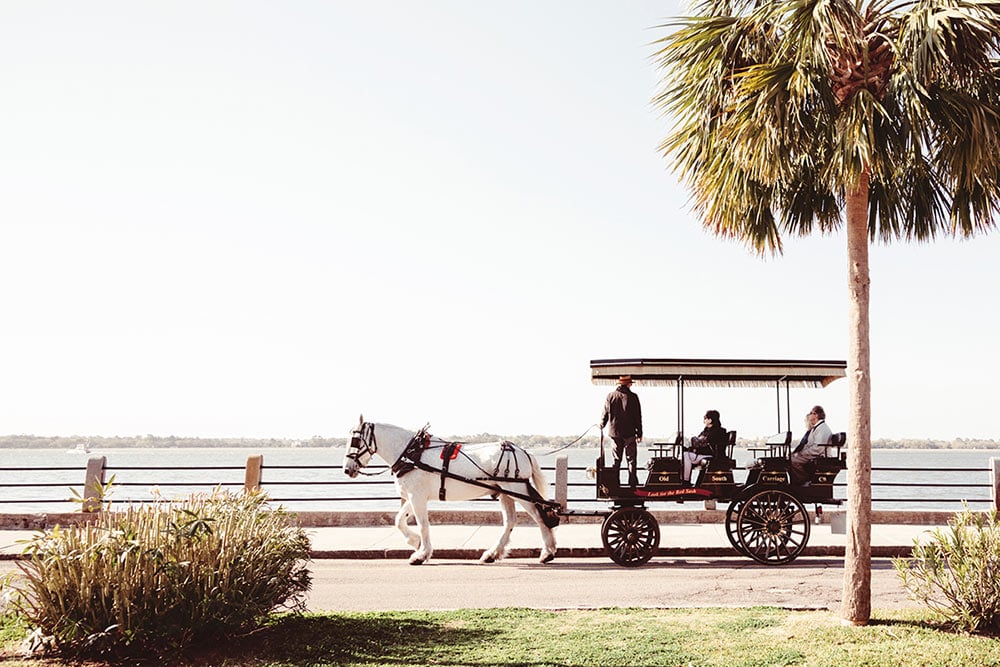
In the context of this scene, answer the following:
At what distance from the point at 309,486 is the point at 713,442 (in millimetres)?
73267

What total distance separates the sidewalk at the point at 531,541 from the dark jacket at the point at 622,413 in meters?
2.07

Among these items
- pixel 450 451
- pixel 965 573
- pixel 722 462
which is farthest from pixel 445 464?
pixel 965 573

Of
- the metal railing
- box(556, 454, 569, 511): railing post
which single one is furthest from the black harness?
box(556, 454, 569, 511): railing post

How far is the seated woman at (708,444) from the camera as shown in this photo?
43.4 feet

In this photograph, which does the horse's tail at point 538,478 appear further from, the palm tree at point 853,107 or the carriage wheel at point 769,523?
the palm tree at point 853,107

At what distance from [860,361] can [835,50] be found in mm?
2752

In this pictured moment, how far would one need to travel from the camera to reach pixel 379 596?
33.9 feet

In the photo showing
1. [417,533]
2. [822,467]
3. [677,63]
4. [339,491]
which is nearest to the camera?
Result: [677,63]

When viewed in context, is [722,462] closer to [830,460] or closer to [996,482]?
[830,460]

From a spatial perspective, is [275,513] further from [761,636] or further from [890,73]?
[890,73]

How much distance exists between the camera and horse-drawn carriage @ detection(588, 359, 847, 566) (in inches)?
511

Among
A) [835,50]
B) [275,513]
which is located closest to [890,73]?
[835,50]

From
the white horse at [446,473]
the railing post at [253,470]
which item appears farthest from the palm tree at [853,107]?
the railing post at [253,470]

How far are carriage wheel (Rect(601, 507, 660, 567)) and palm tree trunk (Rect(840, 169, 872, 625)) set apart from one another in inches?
204
